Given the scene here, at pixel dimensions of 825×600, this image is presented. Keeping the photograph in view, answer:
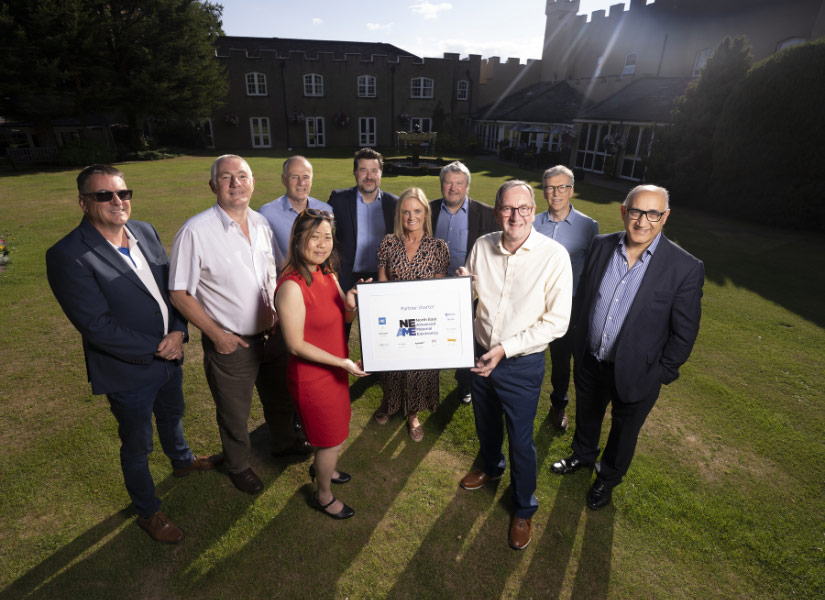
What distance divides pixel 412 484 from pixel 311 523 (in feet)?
3.02

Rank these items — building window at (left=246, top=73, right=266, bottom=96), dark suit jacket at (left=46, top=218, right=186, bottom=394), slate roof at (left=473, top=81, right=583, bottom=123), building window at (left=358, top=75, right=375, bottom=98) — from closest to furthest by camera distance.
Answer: dark suit jacket at (left=46, top=218, right=186, bottom=394) → slate roof at (left=473, top=81, right=583, bottom=123) → building window at (left=246, top=73, right=266, bottom=96) → building window at (left=358, top=75, right=375, bottom=98)

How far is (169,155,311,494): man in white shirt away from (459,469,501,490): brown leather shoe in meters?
1.81

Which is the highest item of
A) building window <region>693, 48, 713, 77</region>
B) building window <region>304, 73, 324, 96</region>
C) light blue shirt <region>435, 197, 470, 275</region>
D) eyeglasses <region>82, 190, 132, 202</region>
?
building window <region>693, 48, 713, 77</region>

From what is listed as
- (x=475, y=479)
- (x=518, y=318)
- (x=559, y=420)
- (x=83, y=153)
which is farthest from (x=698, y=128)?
(x=83, y=153)

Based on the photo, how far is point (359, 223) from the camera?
15.7ft

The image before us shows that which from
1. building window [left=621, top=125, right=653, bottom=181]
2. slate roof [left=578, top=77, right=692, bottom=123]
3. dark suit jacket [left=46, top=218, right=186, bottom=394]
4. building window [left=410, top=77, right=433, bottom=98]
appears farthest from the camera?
building window [left=410, top=77, right=433, bottom=98]

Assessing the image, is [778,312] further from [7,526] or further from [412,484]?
[7,526]

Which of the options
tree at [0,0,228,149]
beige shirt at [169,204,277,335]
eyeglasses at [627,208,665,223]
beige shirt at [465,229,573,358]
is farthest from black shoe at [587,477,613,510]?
tree at [0,0,228,149]

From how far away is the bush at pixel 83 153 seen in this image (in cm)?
2264

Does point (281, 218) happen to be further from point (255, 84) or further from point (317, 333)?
point (255, 84)

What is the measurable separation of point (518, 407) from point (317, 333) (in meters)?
1.52

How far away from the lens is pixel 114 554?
3094mm

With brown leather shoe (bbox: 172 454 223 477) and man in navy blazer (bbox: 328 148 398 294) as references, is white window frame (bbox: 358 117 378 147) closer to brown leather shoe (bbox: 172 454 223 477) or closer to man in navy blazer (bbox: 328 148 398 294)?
man in navy blazer (bbox: 328 148 398 294)

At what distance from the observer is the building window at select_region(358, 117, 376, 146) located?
118 ft
